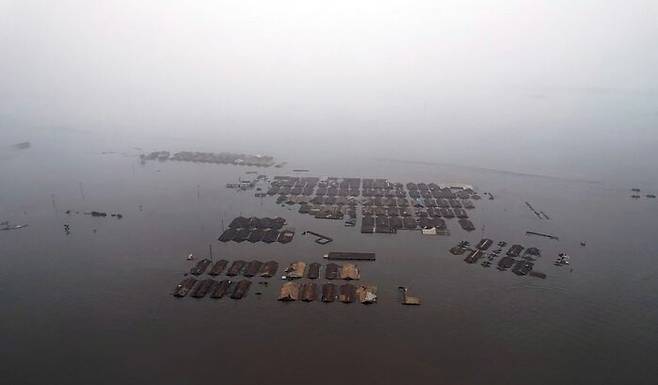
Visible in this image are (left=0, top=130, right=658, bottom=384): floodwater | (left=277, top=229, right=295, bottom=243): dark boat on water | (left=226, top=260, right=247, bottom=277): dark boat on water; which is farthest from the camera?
(left=277, top=229, right=295, bottom=243): dark boat on water

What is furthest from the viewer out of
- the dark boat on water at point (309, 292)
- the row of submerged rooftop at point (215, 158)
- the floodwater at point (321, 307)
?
the row of submerged rooftop at point (215, 158)

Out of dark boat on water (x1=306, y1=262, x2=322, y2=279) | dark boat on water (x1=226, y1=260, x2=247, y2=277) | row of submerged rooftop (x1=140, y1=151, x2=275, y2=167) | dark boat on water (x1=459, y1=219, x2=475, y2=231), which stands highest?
row of submerged rooftop (x1=140, y1=151, x2=275, y2=167)

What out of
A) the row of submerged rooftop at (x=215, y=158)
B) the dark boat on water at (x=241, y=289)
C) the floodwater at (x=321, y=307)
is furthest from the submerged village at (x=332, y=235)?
the row of submerged rooftop at (x=215, y=158)

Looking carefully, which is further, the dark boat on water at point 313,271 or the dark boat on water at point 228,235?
the dark boat on water at point 228,235

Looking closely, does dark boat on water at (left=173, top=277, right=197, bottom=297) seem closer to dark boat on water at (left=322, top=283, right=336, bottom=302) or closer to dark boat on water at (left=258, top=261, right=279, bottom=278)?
dark boat on water at (left=258, top=261, right=279, bottom=278)

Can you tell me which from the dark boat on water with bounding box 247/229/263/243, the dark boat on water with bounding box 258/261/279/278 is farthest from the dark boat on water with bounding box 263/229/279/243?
the dark boat on water with bounding box 258/261/279/278

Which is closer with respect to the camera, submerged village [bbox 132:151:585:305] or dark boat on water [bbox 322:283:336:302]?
dark boat on water [bbox 322:283:336:302]

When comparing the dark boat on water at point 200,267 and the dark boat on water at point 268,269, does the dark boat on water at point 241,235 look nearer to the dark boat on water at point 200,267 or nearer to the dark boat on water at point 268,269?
the dark boat on water at point 200,267
